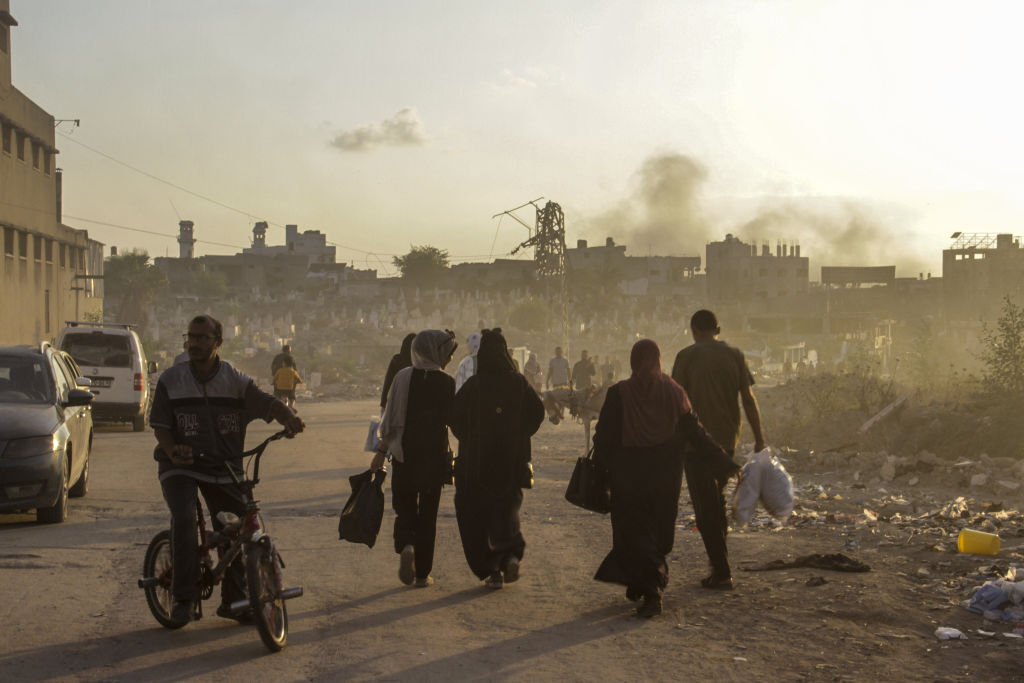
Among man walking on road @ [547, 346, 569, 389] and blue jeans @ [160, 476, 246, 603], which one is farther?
man walking on road @ [547, 346, 569, 389]

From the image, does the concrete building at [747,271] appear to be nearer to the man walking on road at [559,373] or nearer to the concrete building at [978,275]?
the concrete building at [978,275]

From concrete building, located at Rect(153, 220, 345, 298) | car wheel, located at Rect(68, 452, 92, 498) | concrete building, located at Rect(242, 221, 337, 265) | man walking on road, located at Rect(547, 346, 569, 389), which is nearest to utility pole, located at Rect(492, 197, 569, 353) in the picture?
man walking on road, located at Rect(547, 346, 569, 389)

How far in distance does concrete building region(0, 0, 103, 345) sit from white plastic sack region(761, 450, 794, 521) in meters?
37.6

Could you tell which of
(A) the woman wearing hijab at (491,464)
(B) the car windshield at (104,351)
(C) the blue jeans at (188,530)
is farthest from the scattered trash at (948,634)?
(B) the car windshield at (104,351)

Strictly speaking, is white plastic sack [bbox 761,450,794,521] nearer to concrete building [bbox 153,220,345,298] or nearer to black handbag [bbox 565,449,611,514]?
black handbag [bbox 565,449,611,514]

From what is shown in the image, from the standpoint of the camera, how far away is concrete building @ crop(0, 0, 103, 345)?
42.5 metres

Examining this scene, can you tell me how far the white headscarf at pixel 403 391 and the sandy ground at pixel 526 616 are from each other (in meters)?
1.04

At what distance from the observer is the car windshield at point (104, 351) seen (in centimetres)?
2272

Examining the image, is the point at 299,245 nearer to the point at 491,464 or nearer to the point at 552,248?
the point at 552,248

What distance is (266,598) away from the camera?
6.02m

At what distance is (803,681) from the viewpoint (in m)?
5.77

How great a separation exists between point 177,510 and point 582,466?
8.75ft

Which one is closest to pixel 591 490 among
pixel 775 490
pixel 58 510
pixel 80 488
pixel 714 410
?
pixel 714 410

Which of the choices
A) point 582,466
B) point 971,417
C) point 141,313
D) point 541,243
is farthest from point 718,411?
point 141,313
